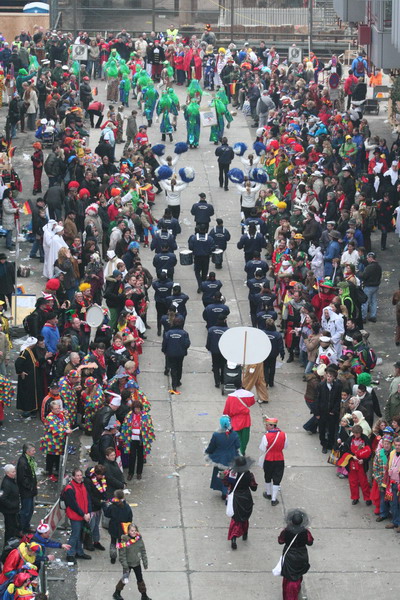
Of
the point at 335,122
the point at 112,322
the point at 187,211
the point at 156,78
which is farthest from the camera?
the point at 156,78

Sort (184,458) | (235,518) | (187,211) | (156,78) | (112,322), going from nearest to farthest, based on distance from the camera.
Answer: (235,518), (184,458), (112,322), (187,211), (156,78)

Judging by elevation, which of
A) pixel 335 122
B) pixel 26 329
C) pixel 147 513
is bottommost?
pixel 147 513

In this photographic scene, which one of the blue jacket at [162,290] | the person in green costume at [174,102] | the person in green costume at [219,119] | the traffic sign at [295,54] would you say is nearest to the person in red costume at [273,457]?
the blue jacket at [162,290]

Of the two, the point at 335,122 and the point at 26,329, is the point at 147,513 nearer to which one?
the point at 26,329

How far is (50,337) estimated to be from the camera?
22625 mm

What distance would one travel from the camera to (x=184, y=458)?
21250mm

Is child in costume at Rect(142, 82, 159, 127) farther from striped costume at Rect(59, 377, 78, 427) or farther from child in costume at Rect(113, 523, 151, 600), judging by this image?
child in costume at Rect(113, 523, 151, 600)

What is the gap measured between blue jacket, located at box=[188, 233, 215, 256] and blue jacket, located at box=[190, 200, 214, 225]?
2040mm

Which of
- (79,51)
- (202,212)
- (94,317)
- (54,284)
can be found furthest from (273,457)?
(79,51)

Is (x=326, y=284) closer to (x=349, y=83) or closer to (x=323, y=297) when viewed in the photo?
(x=323, y=297)

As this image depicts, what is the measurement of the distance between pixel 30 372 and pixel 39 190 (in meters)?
10.9

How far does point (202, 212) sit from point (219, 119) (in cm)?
749

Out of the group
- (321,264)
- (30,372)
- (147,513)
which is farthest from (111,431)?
(321,264)

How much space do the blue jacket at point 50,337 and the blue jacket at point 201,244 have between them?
5122 millimetres
